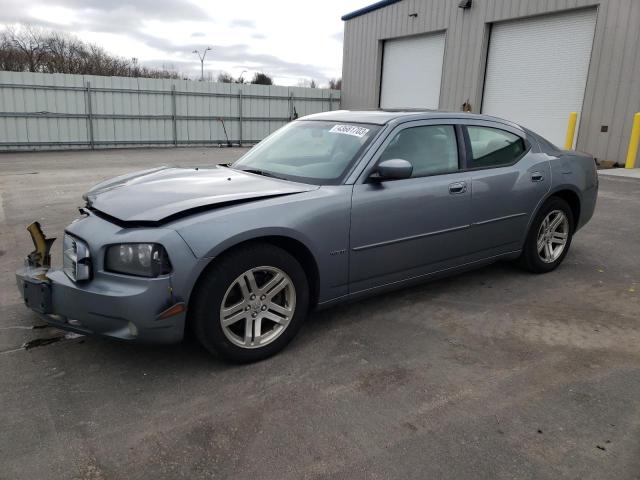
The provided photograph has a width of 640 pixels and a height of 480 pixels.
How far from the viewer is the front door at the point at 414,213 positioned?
11.6 feet

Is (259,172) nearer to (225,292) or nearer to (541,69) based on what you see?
(225,292)

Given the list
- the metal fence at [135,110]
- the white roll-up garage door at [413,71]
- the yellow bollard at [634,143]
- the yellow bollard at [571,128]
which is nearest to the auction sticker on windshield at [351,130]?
the yellow bollard at [634,143]

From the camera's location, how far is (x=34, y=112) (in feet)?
55.9

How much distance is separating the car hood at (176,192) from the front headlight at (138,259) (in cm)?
17

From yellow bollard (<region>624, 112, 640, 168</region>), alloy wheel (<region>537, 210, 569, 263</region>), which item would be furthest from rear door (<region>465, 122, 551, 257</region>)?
yellow bollard (<region>624, 112, 640, 168</region>)

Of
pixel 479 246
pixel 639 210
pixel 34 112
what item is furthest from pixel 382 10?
pixel 479 246

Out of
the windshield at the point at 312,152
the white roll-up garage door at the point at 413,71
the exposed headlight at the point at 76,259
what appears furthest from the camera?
the white roll-up garage door at the point at 413,71

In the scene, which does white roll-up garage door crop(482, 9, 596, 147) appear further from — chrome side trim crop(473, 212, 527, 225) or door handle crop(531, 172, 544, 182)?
chrome side trim crop(473, 212, 527, 225)

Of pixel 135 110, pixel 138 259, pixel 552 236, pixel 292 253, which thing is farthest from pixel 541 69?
pixel 138 259

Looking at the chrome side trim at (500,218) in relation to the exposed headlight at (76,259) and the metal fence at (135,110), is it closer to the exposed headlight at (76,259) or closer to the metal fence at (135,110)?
the exposed headlight at (76,259)

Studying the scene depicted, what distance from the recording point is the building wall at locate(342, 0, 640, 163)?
1276 cm

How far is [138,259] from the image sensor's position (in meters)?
2.77

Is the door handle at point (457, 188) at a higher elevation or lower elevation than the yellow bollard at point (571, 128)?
lower

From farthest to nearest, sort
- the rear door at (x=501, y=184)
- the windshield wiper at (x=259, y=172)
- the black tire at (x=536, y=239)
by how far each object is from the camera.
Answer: the black tire at (x=536, y=239) < the rear door at (x=501, y=184) < the windshield wiper at (x=259, y=172)
